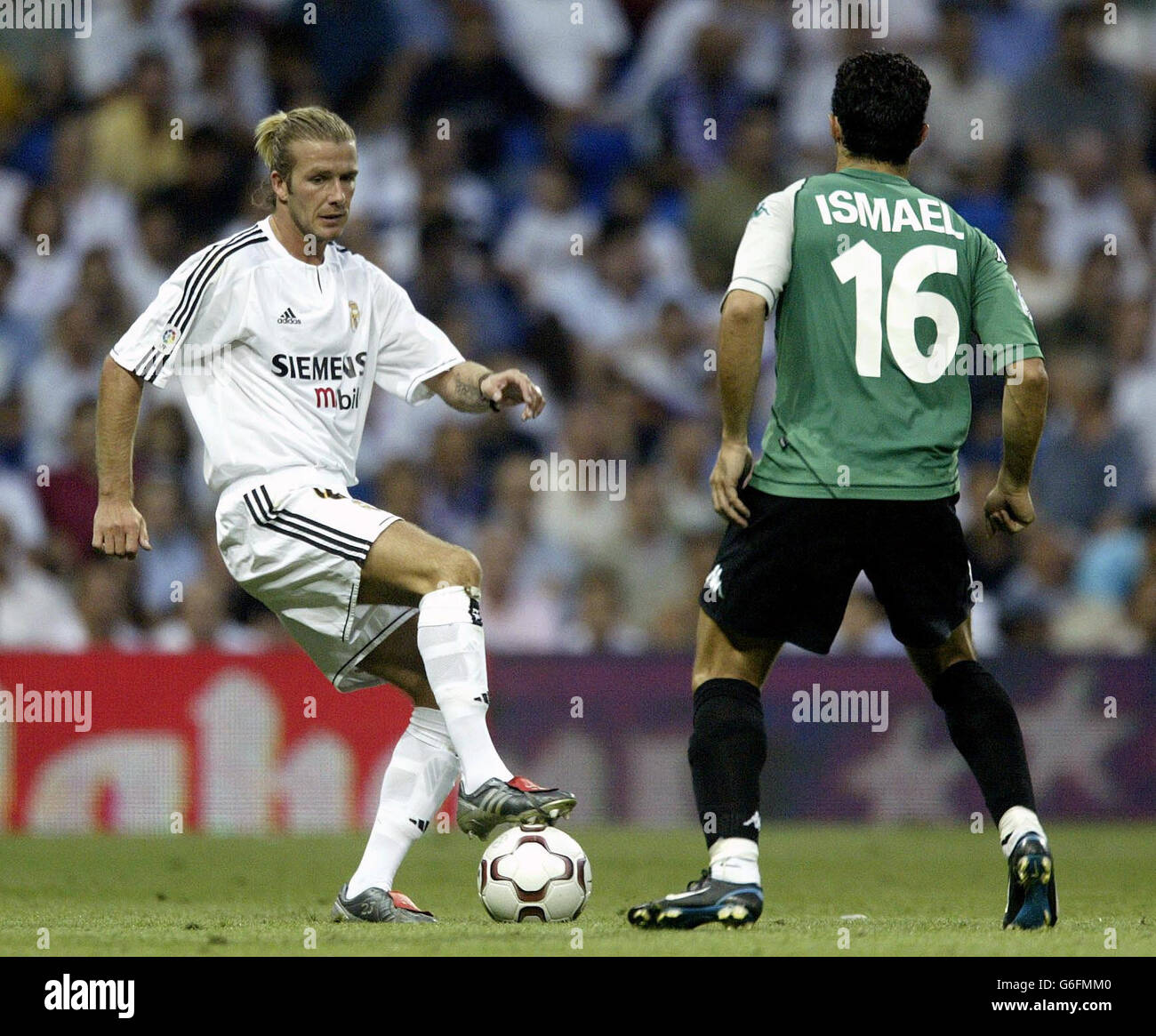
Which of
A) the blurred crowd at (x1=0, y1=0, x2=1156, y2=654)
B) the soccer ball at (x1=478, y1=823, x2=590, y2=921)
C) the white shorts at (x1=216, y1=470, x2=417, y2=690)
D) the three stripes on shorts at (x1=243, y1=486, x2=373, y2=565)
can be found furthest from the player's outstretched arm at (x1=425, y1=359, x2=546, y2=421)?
the blurred crowd at (x1=0, y1=0, x2=1156, y2=654)

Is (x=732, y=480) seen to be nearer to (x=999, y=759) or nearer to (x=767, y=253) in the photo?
(x=767, y=253)

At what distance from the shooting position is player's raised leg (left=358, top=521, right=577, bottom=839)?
187 inches

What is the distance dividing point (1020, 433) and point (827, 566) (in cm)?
59

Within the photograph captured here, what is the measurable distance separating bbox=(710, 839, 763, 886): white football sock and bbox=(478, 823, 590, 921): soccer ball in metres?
0.50

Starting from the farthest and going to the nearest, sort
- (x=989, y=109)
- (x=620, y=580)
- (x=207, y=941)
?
(x=989, y=109)
(x=620, y=580)
(x=207, y=941)

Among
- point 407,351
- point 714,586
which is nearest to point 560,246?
point 407,351

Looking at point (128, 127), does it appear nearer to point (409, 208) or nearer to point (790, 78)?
point (409, 208)

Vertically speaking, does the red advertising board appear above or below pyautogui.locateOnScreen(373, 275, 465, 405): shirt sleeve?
below

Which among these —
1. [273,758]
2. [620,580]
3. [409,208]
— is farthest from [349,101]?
[273,758]

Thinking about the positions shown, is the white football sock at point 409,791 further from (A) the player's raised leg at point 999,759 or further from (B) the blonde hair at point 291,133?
(B) the blonde hair at point 291,133

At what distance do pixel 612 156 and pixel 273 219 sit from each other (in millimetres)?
6695

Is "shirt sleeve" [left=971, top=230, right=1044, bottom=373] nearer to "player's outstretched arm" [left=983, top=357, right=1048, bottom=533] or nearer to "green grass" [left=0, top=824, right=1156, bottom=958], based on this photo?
"player's outstretched arm" [left=983, top=357, right=1048, bottom=533]

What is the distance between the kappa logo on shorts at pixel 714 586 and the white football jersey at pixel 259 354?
114cm

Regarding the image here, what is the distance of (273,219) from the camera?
5.33 metres
